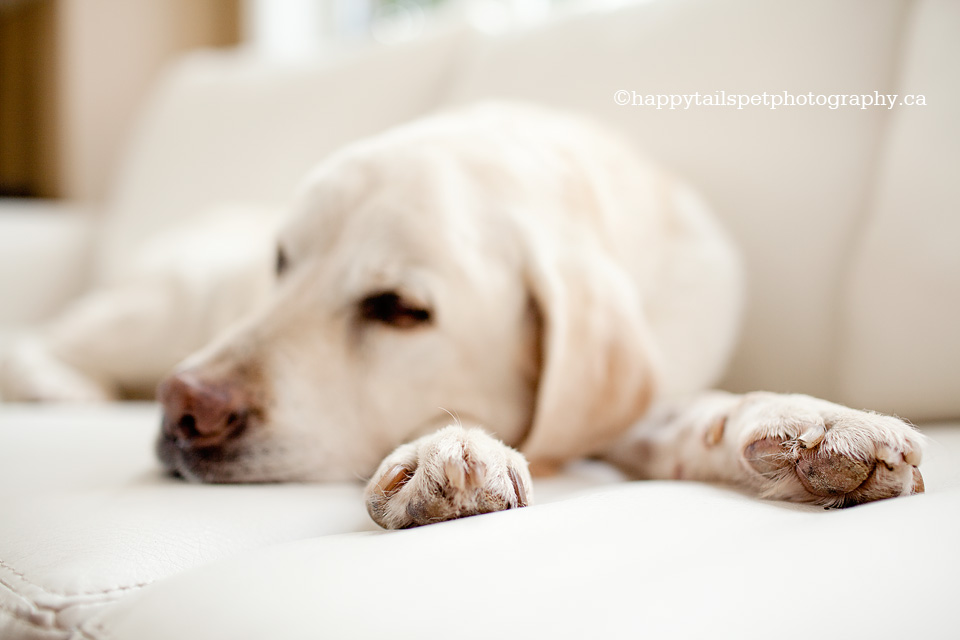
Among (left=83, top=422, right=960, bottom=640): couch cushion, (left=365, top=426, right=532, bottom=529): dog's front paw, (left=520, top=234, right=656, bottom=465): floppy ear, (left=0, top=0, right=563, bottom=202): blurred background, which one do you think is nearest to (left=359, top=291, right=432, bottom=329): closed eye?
(left=520, top=234, right=656, bottom=465): floppy ear

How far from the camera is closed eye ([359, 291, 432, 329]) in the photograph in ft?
4.03

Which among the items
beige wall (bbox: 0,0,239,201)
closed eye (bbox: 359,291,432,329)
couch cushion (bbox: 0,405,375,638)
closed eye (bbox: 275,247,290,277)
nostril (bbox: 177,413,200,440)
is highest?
beige wall (bbox: 0,0,239,201)

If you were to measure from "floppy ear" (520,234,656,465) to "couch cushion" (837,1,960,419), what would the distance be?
379 mm

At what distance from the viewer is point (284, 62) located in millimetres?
2992

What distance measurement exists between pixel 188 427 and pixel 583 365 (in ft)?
2.07

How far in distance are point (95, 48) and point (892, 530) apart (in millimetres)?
6049

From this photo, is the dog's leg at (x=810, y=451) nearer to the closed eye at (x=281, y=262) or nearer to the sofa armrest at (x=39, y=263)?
the closed eye at (x=281, y=262)

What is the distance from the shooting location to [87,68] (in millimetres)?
5328

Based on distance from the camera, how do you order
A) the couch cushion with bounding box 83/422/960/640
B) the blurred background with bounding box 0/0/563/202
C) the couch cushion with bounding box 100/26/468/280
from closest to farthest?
the couch cushion with bounding box 83/422/960/640 → the couch cushion with bounding box 100/26/468/280 → the blurred background with bounding box 0/0/563/202

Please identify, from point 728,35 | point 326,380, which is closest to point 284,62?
point 728,35

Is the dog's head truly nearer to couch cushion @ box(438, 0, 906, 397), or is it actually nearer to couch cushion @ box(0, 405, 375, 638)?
couch cushion @ box(0, 405, 375, 638)

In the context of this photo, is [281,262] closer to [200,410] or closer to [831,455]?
[200,410]

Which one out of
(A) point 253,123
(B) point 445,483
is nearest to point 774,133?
(B) point 445,483

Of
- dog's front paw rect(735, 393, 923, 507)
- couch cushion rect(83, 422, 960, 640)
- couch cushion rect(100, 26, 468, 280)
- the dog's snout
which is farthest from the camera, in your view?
couch cushion rect(100, 26, 468, 280)
